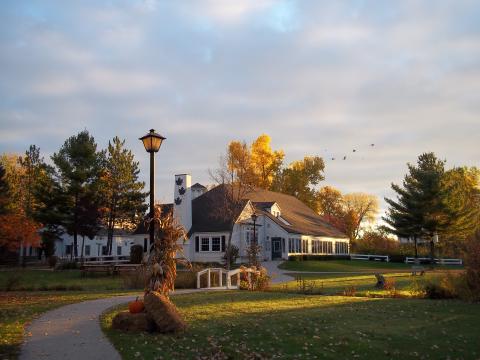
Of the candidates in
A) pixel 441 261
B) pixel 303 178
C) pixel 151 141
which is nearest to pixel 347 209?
pixel 303 178

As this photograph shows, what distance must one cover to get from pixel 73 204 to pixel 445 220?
3538 cm

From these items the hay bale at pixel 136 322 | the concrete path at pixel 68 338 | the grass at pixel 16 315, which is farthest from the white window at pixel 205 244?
the hay bale at pixel 136 322

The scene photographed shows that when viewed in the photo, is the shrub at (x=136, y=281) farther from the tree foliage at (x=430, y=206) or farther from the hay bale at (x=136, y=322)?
the tree foliage at (x=430, y=206)

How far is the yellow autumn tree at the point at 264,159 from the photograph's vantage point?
72.0m

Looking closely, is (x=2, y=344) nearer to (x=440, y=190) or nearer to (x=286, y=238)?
(x=286, y=238)

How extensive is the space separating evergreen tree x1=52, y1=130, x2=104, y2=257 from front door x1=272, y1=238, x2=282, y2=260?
18127 mm

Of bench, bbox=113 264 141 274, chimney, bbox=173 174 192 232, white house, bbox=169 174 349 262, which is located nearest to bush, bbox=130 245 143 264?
white house, bbox=169 174 349 262

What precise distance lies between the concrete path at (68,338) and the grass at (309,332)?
1.01ft

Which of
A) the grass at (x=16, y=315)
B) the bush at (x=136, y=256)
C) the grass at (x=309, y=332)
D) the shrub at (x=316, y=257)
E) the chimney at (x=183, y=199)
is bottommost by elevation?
the grass at (x=309, y=332)

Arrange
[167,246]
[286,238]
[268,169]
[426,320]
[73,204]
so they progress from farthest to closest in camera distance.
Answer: [268,169] < [286,238] < [73,204] < [426,320] < [167,246]

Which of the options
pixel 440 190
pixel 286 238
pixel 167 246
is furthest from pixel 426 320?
pixel 440 190

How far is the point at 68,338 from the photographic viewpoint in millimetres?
10266

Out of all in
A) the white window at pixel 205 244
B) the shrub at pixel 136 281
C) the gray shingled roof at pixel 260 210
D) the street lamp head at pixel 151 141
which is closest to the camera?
the street lamp head at pixel 151 141

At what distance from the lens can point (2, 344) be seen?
31.1 ft
